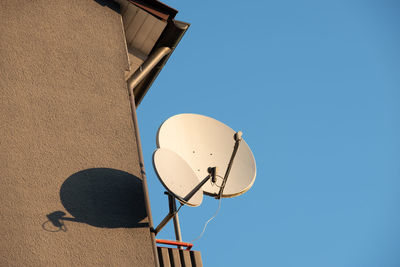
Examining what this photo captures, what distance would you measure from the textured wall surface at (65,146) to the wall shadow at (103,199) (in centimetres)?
1

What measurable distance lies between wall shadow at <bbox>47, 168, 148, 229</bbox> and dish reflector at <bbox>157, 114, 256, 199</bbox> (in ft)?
2.44

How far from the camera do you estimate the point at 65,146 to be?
18.2 ft

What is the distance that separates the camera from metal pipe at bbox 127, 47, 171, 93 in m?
7.63

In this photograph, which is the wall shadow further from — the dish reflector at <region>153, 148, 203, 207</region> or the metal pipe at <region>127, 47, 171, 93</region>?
the metal pipe at <region>127, 47, 171, 93</region>

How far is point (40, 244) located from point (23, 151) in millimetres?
1020

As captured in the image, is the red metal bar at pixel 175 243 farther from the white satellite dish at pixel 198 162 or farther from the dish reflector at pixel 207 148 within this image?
the dish reflector at pixel 207 148

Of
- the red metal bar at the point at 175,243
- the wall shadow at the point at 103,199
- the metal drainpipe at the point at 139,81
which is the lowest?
the red metal bar at the point at 175,243

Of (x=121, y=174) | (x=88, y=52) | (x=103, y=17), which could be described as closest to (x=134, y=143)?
(x=121, y=174)

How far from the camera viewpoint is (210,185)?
624 centimetres

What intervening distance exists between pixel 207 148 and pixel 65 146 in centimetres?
203

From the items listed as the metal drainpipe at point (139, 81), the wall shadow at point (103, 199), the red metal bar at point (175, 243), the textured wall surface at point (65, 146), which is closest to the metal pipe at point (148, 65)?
the metal drainpipe at point (139, 81)

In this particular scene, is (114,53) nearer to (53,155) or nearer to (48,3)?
(48,3)

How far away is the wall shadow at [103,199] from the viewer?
5133mm

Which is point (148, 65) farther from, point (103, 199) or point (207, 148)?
point (103, 199)
